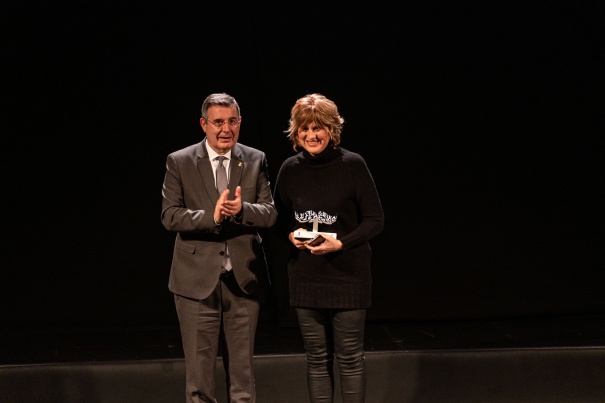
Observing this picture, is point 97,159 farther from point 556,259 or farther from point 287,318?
point 556,259

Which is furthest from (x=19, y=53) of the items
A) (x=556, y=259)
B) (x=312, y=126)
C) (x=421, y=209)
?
(x=556, y=259)

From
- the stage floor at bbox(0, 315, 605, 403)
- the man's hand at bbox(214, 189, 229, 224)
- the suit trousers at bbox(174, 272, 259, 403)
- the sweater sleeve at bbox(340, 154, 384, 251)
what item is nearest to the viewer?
the man's hand at bbox(214, 189, 229, 224)

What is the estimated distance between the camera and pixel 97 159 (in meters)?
3.23

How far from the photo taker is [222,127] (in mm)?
1908

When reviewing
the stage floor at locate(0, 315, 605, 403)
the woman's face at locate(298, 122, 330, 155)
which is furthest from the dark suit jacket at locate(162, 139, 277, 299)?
the stage floor at locate(0, 315, 605, 403)

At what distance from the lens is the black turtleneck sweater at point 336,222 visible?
1924 mm

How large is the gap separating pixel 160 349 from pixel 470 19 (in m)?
2.47

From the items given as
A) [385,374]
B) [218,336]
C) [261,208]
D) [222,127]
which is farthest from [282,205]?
[385,374]

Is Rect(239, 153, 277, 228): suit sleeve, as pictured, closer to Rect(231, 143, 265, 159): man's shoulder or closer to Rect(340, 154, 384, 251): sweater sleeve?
Rect(231, 143, 265, 159): man's shoulder

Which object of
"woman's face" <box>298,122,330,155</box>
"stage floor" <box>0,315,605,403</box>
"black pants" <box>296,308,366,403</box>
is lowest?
"stage floor" <box>0,315,605,403</box>

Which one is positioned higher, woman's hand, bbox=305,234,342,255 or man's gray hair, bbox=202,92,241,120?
man's gray hair, bbox=202,92,241,120

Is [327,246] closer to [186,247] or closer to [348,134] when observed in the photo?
[186,247]

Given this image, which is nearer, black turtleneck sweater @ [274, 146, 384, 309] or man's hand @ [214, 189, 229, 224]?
man's hand @ [214, 189, 229, 224]

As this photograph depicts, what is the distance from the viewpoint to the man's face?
1.90m
